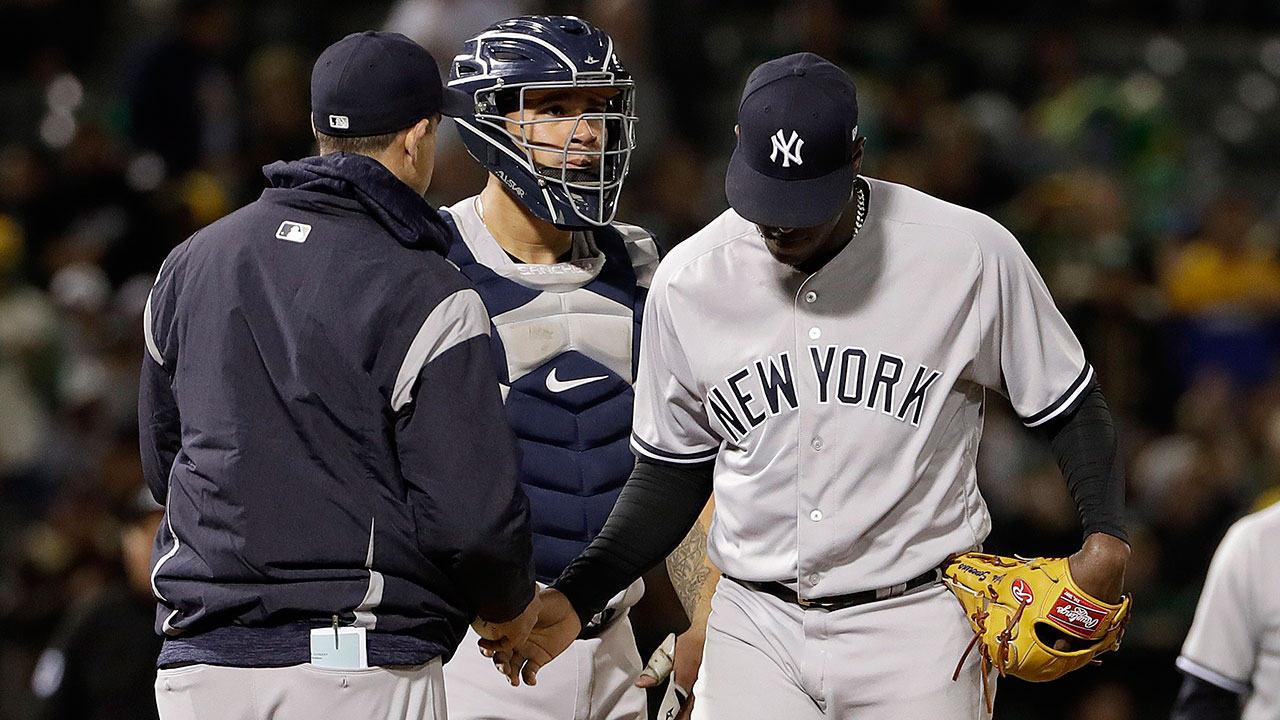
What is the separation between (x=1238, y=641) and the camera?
4590 millimetres

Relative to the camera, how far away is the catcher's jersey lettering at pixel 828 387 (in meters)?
3.09

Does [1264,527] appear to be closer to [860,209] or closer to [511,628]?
[860,209]

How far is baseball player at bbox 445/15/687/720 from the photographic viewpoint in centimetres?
364

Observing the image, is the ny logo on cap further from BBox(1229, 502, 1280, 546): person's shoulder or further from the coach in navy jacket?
BBox(1229, 502, 1280, 546): person's shoulder

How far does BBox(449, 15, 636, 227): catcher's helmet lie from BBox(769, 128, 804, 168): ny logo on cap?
74 centimetres

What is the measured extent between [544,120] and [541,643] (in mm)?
1206

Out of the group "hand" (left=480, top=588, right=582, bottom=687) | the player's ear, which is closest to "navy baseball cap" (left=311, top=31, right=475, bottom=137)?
the player's ear

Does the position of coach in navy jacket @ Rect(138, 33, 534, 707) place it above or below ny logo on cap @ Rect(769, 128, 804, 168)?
below

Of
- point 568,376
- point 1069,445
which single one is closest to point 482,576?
point 568,376

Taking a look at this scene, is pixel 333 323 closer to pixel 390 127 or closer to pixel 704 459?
pixel 390 127

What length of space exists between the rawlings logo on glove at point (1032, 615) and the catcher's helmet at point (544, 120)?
3.99 feet

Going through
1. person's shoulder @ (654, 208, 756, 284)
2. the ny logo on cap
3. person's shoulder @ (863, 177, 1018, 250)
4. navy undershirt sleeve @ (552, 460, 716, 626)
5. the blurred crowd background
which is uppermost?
the ny logo on cap

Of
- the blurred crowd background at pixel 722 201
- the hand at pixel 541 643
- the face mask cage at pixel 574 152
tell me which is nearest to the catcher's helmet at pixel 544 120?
the face mask cage at pixel 574 152

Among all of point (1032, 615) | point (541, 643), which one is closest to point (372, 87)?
point (541, 643)
